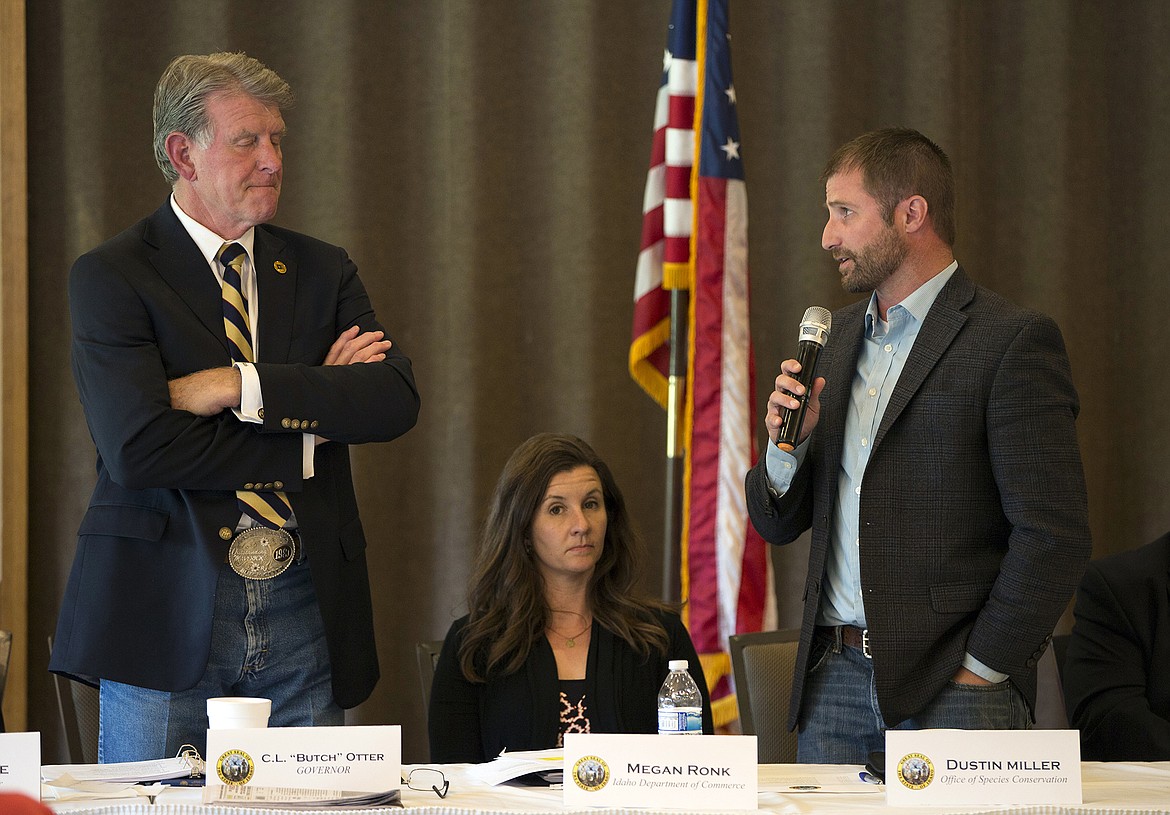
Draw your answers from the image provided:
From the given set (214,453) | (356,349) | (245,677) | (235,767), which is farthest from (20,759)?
(356,349)

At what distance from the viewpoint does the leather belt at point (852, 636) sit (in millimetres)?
2266

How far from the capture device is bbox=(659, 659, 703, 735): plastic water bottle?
221cm

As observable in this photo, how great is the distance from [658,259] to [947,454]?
1.43 m

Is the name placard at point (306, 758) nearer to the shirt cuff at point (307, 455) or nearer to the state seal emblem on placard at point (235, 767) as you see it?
the state seal emblem on placard at point (235, 767)

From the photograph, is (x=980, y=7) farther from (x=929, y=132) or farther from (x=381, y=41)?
(x=381, y=41)

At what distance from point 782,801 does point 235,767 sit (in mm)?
743

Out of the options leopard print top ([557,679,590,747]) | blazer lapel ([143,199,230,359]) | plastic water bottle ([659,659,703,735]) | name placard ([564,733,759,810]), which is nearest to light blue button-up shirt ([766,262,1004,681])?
plastic water bottle ([659,659,703,735])

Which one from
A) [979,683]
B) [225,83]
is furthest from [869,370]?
[225,83]

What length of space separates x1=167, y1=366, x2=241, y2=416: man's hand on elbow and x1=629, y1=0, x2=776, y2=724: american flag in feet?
4.95

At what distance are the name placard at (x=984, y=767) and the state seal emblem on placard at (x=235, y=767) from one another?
0.86 metres

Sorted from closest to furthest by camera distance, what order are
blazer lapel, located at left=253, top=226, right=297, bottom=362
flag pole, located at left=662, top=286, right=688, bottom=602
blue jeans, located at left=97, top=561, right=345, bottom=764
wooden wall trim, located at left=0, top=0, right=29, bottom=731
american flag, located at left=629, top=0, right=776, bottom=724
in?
blue jeans, located at left=97, top=561, right=345, bottom=764 → blazer lapel, located at left=253, top=226, right=297, bottom=362 → american flag, located at left=629, top=0, right=776, bottom=724 → flag pole, located at left=662, top=286, right=688, bottom=602 → wooden wall trim, located at left=0, top=0, right=29, bottom=731

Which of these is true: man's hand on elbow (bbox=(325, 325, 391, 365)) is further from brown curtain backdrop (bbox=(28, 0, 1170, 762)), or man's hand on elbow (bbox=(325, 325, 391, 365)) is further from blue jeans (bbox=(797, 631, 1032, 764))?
brown curtain backdrop (bbox=(28, 0, 1170, 762))

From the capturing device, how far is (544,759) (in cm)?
191

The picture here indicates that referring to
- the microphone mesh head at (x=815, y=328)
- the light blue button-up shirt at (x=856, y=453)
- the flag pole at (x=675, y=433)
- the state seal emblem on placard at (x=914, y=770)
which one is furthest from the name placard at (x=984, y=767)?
the flag pole at (x=675, y=433)
